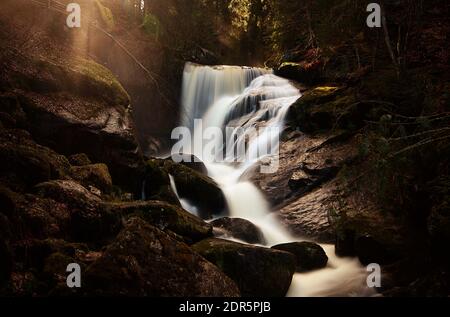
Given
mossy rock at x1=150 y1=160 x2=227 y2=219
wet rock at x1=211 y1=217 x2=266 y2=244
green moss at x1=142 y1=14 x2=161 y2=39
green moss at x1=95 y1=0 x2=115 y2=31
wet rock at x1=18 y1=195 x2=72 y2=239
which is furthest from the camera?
green moss at x1=142 y1=14 x2=161 y2=39

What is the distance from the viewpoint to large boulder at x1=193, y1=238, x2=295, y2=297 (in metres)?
6.27

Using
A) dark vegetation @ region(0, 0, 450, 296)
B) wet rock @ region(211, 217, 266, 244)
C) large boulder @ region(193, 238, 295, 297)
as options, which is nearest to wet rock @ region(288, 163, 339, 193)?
dark vegetation @ region(0, 0, 450, 296)

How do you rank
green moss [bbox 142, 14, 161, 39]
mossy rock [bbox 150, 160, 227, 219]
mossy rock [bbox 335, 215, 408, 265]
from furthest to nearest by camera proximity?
green moss [bbox 142, 14, 161, 39], mossy rock [bbox 150, 160, 227, 219], mossy rock [bbox 335, 215, 408, 265]

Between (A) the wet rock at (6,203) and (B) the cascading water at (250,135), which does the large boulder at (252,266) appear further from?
(A) the wet rock at (6,203)

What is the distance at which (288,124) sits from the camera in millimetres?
15211

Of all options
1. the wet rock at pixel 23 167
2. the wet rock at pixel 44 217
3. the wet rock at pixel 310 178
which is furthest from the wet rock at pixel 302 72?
the wet rock at pixel 44 217

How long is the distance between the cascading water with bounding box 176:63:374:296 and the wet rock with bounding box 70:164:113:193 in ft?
7.97

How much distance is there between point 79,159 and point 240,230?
4308 millimetres

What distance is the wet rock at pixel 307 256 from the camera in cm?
787

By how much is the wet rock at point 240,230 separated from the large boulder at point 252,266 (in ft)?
7.76

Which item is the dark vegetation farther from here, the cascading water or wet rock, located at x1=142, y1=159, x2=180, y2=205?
the cascading water

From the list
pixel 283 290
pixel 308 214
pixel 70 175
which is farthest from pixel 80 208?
pixel 308 214
